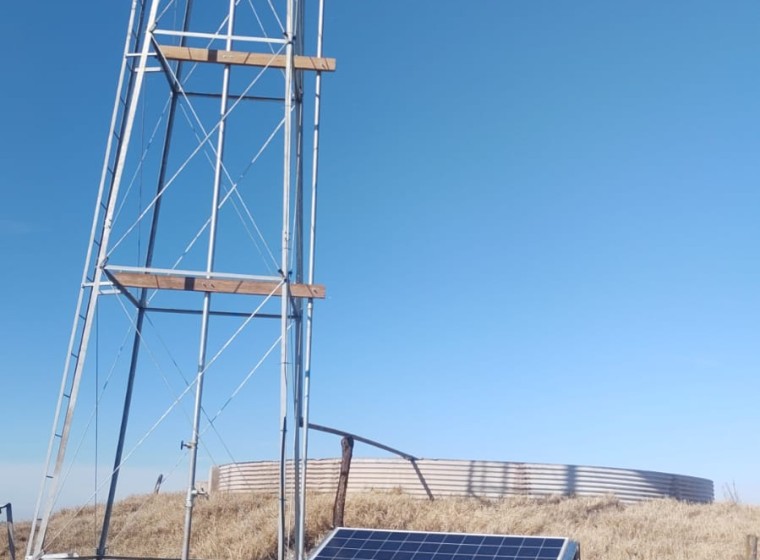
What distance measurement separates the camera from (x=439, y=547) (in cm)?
1051

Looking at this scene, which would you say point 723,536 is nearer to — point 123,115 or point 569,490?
point 569,490

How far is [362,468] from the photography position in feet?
66.8

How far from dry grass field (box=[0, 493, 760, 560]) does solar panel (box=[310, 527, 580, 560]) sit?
17.6 ft

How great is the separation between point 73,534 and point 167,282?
1151 centimetres

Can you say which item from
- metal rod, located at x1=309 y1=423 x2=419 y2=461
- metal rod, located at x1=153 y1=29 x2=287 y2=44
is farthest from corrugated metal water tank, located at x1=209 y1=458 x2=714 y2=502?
metal rod, located at x1=153 y1=29 x2=287 y2=44

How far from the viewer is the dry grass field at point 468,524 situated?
1636 cm

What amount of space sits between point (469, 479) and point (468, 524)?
2.70m

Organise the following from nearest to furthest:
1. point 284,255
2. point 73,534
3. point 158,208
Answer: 1. point 284,255
2. point 158,208
3. point 73,534

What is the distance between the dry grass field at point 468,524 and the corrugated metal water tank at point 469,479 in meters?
0.58

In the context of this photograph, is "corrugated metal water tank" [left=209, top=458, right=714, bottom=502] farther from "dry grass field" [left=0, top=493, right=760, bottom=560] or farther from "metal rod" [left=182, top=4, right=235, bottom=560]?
"metal rod" [left=182, top=4, right=235, bottom=560]

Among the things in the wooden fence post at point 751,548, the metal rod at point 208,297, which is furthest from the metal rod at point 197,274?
the wooden fence post at point 751,548

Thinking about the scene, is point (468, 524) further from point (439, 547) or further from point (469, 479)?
point (439, 547)

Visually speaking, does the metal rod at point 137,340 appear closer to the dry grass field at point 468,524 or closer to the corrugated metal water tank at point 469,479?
the dry grass field at point 468,524

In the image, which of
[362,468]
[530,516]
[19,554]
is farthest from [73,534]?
[530,516]
